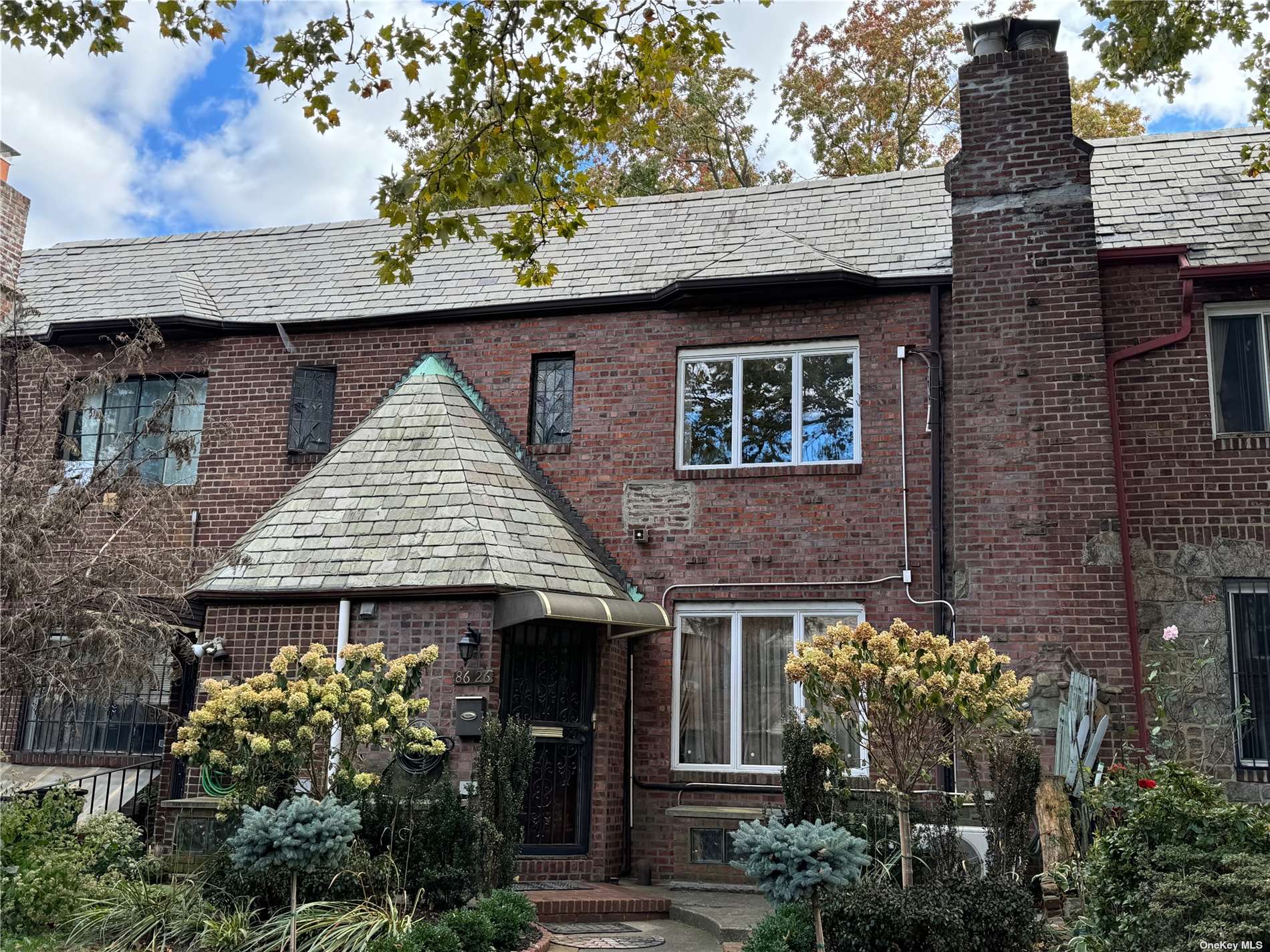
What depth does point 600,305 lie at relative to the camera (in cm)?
1355

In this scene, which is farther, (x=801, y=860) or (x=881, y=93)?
(x=881, y=93)

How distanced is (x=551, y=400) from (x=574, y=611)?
144 inches

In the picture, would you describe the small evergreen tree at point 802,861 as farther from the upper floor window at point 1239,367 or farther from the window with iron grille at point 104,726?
the window with iron grille at point 104,726

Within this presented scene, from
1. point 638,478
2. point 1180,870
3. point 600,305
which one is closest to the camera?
point 1180,870

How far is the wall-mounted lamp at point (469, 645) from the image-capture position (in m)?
10.8

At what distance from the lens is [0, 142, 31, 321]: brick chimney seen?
52.4 feet

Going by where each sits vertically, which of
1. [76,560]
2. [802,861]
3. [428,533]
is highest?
[428,533]

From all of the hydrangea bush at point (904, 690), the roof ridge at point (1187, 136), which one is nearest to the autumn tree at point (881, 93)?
the roof ridge at point (1187, 136)

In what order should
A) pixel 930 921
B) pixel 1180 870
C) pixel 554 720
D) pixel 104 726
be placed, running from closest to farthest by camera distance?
pixel 1180 870 → pixel 930 921 → pixel 554 720 → pixel 104 726

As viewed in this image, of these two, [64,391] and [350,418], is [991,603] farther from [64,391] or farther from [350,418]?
[64,391]

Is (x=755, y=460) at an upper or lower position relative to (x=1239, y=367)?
lower

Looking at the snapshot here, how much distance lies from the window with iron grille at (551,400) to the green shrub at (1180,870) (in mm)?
7608

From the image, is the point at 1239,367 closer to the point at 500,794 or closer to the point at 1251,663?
the point at 1251,663

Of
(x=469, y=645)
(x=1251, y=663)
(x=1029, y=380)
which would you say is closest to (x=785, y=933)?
(x=469, y=645)
